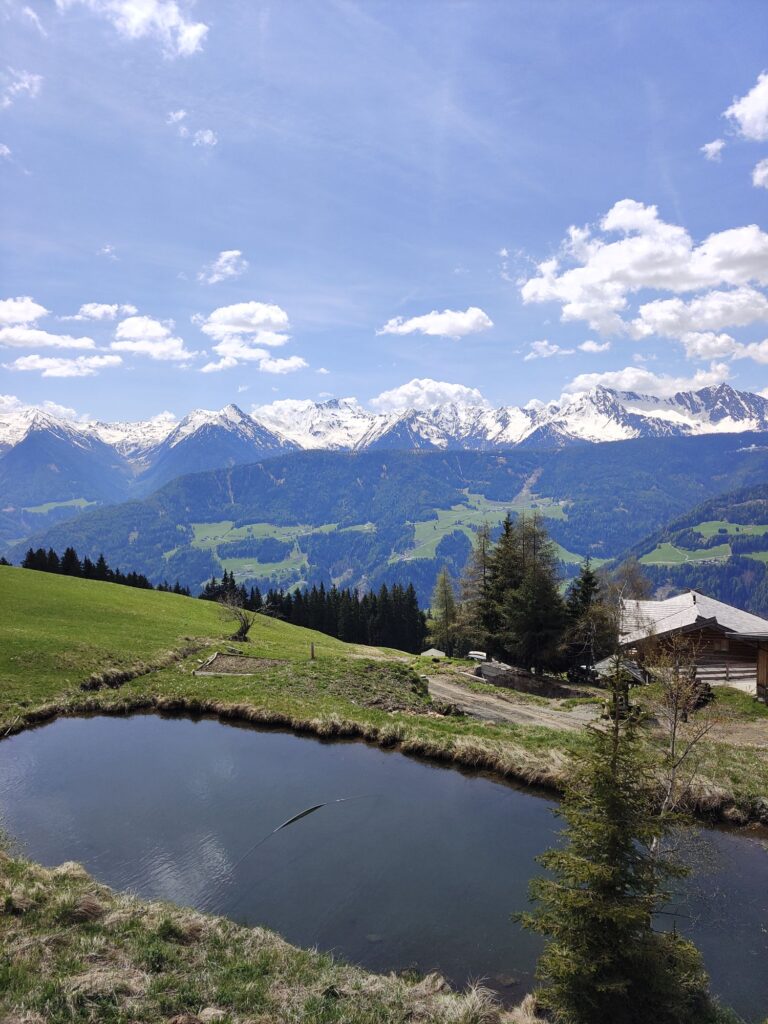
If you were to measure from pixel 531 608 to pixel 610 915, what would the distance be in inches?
1849

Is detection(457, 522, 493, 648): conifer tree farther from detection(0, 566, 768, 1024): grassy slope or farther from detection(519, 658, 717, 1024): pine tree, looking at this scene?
detection(519, 658, 717, 1024): pine tree

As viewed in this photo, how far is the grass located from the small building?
1675 inches

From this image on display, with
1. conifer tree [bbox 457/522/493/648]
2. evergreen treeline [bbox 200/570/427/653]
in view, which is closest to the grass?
conifer tree [bbox 457/522/493/648]

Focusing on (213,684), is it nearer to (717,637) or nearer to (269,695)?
(269,695)

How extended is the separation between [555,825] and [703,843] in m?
5.27

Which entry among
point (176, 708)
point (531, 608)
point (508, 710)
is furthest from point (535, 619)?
point (176, 708)

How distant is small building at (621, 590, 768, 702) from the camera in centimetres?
5084

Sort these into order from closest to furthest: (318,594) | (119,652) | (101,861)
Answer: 1. (101,861)
2. (119,652)
3. (318,594)

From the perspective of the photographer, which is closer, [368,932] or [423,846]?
[368,932]

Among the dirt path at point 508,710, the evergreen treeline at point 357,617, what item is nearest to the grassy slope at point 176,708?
the dirt path at point 508,710

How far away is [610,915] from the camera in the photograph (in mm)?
11000

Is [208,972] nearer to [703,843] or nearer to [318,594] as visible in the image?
[703,843]

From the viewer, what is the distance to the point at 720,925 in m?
16.8

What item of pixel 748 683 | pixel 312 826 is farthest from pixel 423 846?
pixel 748 683
